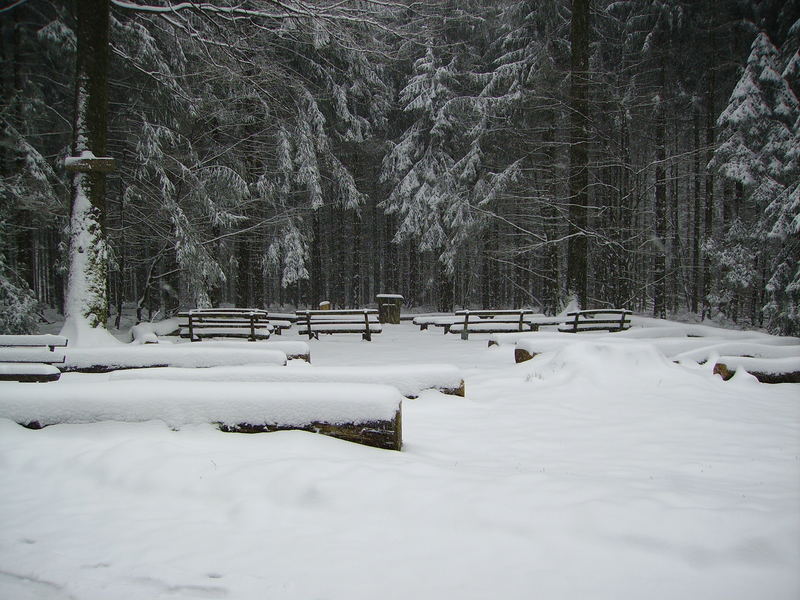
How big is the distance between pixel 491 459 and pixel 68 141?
19.1m

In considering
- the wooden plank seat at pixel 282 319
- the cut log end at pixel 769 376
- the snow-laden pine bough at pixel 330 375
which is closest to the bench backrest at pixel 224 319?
the wooden plank seat at pixel 282 319

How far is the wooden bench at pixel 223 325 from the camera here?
13.0 m

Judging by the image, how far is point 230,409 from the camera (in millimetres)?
3926

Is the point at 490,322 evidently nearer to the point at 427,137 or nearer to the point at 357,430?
the point at 357,430

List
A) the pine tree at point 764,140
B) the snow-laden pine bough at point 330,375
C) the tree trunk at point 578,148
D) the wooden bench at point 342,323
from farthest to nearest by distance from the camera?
the pine tree at point 764,140, the wooden bench at point 342,323, the tree trunk at point 578,148, the snow-laden pine bough at point 330,375

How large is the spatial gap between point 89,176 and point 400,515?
29.3 feet

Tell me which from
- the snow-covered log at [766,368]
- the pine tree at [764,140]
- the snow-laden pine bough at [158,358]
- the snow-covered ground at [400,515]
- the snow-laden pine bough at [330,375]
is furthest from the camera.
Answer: the pine tree at [764,140]

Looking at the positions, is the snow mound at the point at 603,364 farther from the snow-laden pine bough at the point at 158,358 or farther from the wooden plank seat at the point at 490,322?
the wooden plank seat at the point at 490,322

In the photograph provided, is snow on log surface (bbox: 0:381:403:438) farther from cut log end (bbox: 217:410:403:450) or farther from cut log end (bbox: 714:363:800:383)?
cut log end (bbox: 714:363:800:383)

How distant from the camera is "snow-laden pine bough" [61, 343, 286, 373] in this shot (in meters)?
6.46

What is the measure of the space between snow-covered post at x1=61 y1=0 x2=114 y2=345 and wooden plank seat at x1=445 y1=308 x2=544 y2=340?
9870 mm

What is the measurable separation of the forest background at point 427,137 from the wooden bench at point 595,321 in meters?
1.16

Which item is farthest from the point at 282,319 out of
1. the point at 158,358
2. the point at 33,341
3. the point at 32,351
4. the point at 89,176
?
the point at 32,351

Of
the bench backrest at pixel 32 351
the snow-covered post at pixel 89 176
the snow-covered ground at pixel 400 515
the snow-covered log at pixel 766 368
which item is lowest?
the snow-covered ground at pixel 400 515
